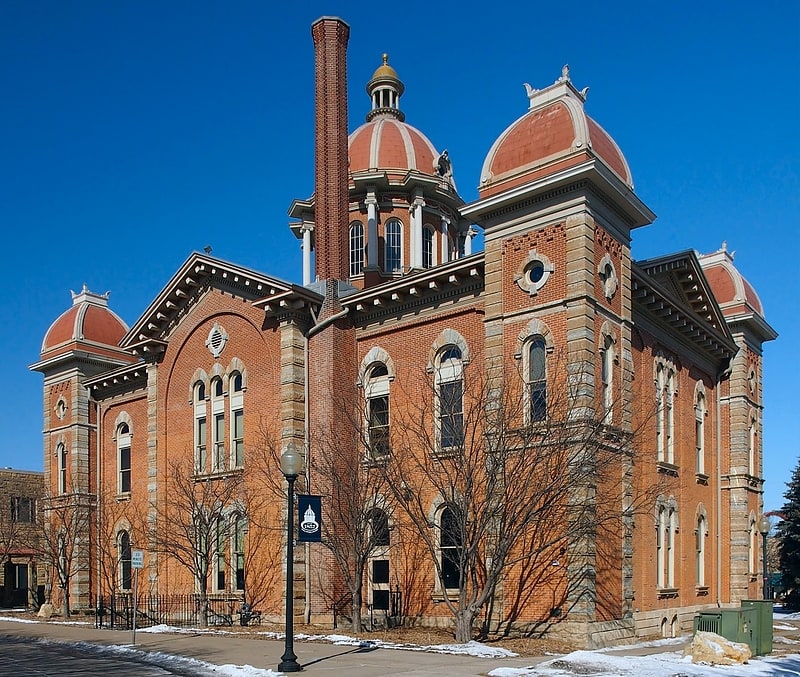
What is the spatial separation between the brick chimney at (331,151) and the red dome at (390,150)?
7822mm

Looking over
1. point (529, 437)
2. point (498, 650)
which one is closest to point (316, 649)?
point (498, 650)

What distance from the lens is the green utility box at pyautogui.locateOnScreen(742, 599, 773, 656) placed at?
2170 cm

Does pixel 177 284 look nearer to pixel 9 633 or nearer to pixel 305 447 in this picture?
pixel 305 447

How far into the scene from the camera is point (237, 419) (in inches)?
1259

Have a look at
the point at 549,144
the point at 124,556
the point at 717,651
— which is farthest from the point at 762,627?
the point at 124,556

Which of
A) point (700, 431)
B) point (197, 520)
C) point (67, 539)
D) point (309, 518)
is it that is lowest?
point (67, 539)

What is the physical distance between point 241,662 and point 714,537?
2116 cm

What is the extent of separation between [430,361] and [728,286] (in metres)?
16.3

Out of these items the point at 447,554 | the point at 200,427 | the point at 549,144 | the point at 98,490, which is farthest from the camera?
the point at 98,490

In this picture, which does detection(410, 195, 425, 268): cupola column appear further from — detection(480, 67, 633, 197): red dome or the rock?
the rock

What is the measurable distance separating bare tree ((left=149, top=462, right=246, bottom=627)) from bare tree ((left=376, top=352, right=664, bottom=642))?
807cm

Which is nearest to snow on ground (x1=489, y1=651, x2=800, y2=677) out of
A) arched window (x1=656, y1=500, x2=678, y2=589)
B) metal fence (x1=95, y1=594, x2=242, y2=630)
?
arched window (x1=656, y1=500, x2=678, y2=589)

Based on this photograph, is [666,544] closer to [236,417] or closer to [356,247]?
[236,417]

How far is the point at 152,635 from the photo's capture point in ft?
87.5
